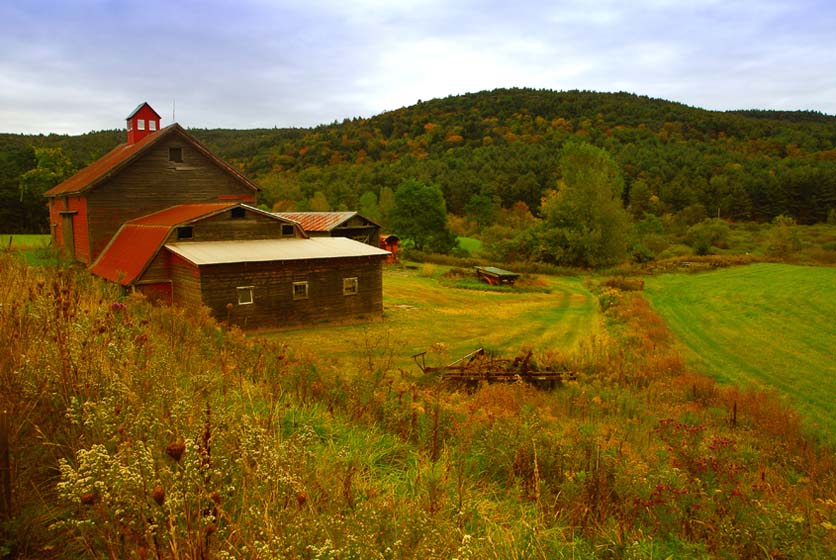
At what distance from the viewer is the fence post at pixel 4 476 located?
255 centimetres

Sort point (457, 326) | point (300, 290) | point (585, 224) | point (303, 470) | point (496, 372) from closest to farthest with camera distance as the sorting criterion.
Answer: point (303, 470)
point (496, 372)
point (300, 290)
point (457, 326)
point (585, 224)

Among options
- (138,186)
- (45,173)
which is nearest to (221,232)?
(138,186)

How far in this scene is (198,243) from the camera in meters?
23.2

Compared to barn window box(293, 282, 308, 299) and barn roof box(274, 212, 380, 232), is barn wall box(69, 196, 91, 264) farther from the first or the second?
barn roof box(274, 212, 380, 232)

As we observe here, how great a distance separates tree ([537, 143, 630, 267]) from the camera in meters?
47.7

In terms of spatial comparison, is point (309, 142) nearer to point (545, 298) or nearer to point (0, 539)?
point (545, 298)

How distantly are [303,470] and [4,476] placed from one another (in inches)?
59.8

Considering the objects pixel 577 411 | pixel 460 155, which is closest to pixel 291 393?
pixel 577 411

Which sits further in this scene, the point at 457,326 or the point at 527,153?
the point at 527,153

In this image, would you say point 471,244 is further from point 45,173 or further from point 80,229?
point 80,229

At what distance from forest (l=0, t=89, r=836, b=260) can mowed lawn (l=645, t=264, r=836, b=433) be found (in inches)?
679

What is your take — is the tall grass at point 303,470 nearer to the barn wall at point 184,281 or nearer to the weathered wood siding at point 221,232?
the barn wall at point 184,281

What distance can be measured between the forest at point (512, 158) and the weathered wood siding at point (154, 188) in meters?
29.0

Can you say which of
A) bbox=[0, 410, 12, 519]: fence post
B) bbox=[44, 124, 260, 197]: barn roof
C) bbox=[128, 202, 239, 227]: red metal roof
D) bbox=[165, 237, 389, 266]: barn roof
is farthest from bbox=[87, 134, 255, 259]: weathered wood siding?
bbox=[0, 410, 12, 519]: fence post
